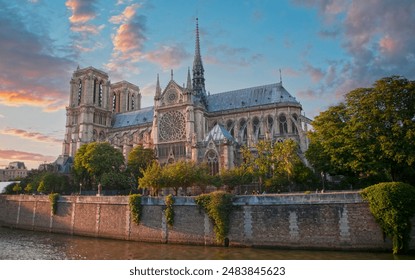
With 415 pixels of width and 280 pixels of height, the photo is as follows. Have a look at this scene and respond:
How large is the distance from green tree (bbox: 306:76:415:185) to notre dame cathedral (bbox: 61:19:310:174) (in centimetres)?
1917

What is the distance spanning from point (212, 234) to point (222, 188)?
14032 mm

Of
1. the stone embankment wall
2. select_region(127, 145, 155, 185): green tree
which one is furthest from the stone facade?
the stone embankment wall

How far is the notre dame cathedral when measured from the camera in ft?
175

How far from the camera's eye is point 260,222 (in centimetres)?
2664

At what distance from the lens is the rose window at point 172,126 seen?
6259 cm

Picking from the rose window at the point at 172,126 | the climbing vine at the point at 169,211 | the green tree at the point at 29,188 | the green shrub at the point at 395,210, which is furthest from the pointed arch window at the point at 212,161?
the green tree at the point at 29,188

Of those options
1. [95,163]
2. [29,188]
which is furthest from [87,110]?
[95,163]

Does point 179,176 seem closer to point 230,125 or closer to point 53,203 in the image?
point 53,203

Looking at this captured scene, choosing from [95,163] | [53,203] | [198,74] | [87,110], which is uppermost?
[198,74]

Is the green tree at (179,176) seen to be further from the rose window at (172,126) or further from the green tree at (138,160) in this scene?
the rose window at (172,126)

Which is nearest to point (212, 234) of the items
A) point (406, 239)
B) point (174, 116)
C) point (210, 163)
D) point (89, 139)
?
point (406, 239)

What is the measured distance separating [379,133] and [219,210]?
15.0 meters

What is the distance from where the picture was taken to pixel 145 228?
3127 centimetres

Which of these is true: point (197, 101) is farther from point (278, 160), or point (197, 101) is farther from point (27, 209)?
point (27, 209)
